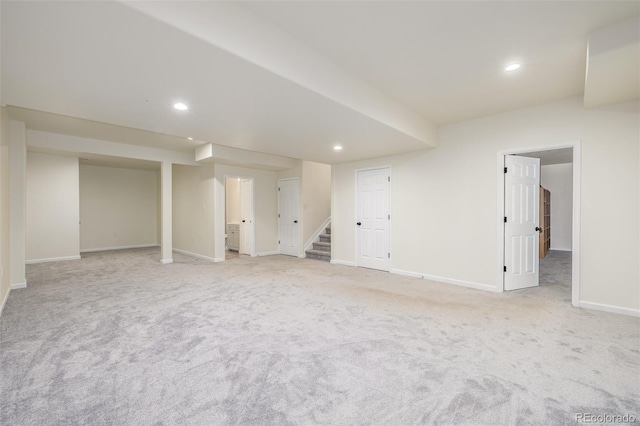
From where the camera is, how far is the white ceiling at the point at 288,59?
182 cm

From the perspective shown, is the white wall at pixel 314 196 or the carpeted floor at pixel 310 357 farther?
the white wall at pixel 314 196

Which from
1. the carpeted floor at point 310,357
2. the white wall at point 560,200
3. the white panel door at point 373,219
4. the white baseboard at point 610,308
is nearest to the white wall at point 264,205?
the white panel door at point 373,219

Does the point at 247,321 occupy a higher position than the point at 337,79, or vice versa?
the point at 337,79

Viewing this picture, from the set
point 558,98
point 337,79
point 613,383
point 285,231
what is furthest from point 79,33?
point 285,231

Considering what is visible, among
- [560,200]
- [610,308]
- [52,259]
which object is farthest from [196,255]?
[560,200]

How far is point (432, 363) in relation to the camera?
89.4 inches

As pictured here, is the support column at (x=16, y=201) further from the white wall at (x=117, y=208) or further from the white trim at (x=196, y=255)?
the white wall at (x=117, y=208)

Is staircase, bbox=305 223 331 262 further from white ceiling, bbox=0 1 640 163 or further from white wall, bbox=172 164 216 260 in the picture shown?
white ceiling, bbox=0 1 640 163

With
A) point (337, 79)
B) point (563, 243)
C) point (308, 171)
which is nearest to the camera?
point (337, 79)

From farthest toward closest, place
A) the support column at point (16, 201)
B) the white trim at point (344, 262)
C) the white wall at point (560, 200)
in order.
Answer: the white wall at point (560, 200) < the white trim at point (344, 262) < the support column at point (16, 201)

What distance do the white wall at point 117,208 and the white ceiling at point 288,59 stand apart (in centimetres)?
492

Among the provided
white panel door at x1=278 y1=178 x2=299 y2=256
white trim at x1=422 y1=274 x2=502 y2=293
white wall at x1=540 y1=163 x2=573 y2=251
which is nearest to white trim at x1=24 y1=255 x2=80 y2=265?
white panel door at x1=278 y1=178 x2=299 y2=256

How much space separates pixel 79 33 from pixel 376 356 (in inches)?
119

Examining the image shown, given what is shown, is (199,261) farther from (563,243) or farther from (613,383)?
(563,243)
